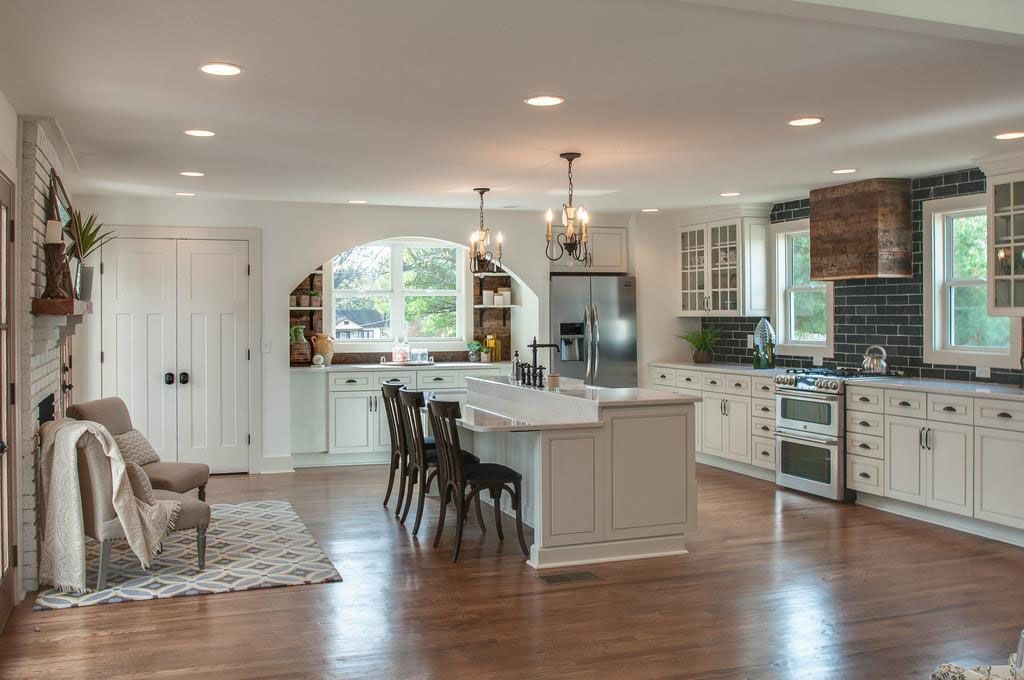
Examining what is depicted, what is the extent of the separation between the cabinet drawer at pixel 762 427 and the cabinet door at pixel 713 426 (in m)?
0.45

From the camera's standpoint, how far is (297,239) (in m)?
8.38

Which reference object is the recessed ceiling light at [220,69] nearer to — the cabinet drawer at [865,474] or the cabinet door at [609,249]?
the cabinet drawer at [865,474]

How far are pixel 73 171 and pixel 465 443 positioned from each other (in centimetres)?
339

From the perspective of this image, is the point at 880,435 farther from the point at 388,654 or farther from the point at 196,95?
the point at 196,95

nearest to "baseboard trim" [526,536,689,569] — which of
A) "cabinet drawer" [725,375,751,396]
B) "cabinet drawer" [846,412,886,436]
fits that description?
"cabinet drawer" [846,412,886,436]

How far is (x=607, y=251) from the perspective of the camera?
31.2 feet

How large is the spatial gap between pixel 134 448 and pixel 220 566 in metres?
1.20

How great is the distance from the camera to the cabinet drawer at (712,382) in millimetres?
8398

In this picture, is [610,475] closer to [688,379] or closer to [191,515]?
[191,515]

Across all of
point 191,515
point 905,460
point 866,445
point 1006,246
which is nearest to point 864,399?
point 866,445

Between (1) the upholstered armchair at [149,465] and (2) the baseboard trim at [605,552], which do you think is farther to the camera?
(1) the upholstered armchair at [149,465]

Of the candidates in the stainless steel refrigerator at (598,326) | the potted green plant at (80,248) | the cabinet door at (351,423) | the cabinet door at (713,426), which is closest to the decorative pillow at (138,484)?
the potted green plant at (80,248)

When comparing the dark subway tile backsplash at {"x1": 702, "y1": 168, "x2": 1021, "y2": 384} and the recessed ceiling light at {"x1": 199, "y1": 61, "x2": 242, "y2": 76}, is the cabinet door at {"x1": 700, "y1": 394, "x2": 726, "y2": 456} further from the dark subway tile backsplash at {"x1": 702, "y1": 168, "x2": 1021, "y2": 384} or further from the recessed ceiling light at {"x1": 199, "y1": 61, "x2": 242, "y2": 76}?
the recessed ceiling light at {"x1": 199, "y1": 61, "x2": 242, "y2": 76}

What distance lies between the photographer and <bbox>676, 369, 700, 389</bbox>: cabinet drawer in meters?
8.78
